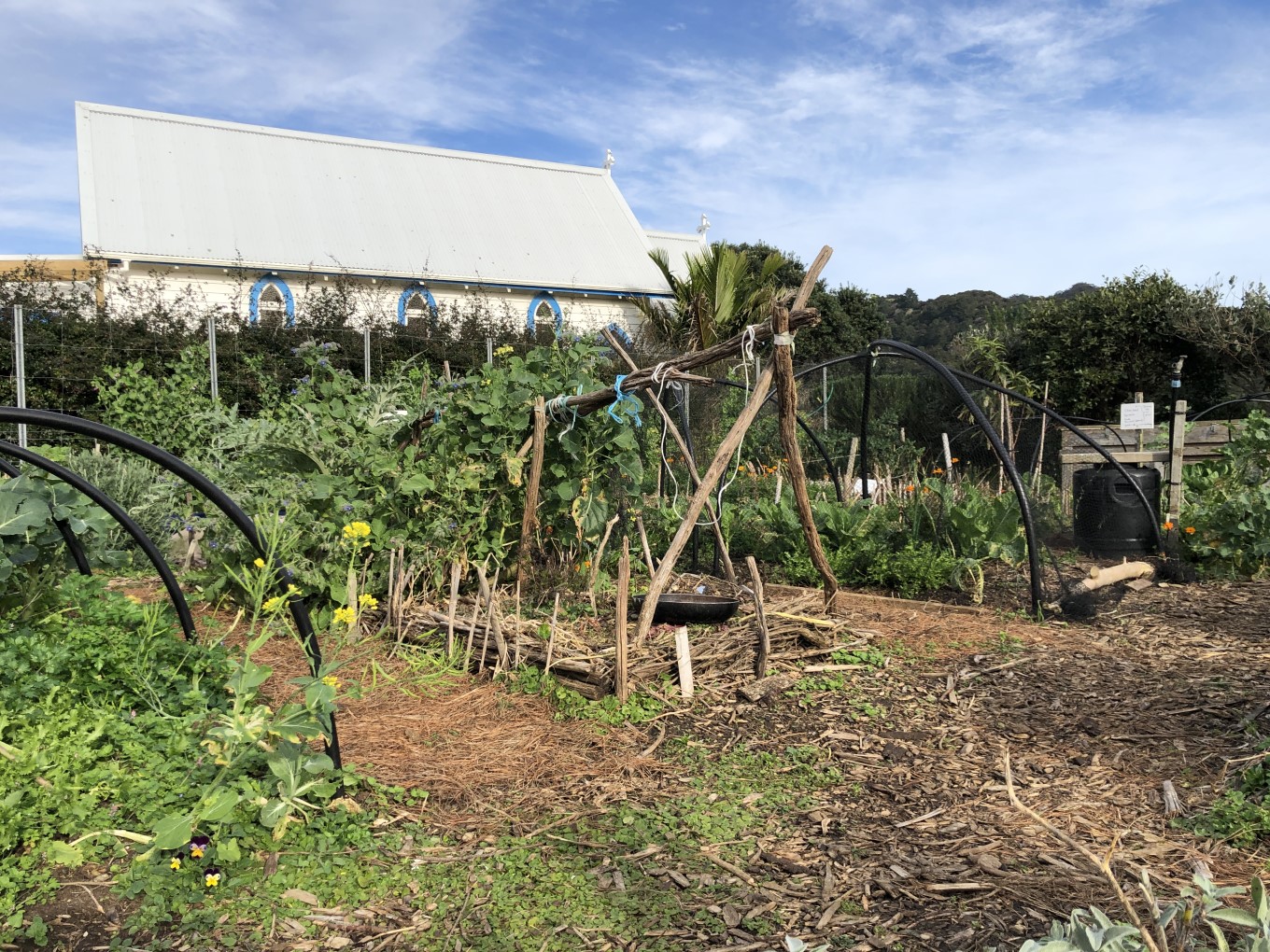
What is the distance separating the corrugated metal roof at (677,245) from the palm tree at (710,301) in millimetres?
2616

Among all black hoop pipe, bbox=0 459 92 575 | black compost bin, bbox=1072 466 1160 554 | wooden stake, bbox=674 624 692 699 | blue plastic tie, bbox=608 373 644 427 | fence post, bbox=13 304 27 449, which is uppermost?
fence post, bbox=13 304 27 449

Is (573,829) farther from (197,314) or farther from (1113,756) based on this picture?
(197,314)

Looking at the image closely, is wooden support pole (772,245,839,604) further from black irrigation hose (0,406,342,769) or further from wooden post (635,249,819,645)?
black irrigation hose (0,406,342,769)

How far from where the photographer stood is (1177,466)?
7.86 meters

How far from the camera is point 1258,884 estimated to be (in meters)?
1.50

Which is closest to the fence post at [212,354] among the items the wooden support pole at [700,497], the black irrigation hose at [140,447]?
the wooden support pole at [700,497]

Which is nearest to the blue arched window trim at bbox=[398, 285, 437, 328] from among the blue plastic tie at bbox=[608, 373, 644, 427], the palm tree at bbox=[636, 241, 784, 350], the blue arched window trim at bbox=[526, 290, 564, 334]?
the blue arched window trim at bbox=[526, 290, 564, 334]

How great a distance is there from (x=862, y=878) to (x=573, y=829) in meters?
0.90

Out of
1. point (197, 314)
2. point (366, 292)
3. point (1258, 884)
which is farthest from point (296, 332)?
point (1258, 884)

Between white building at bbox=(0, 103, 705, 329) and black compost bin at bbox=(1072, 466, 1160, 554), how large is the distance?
29.2 ft

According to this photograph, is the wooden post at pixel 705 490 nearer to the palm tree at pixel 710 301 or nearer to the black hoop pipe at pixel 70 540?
the black hoop pipe at pixel 70 540

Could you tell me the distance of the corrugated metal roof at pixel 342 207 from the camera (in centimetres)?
Answer: 1584

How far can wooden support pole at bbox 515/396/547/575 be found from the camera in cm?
479

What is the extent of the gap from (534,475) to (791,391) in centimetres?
144
